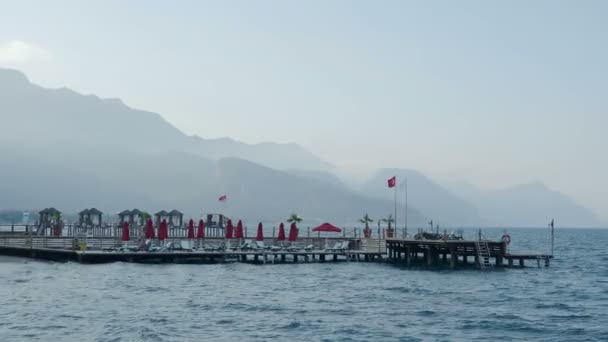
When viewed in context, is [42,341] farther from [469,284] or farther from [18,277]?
[469,284]

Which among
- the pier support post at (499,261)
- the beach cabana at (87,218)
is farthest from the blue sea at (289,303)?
the beach cabana at (87,218)

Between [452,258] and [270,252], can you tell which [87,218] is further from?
[452,258]

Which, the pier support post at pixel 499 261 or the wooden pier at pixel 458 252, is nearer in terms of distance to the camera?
the wooden pier at pixel 458 252

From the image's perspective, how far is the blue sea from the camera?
3225cm

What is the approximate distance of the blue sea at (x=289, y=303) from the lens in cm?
3225

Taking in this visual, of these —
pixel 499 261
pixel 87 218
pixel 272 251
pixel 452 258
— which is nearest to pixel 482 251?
pixel 452 258

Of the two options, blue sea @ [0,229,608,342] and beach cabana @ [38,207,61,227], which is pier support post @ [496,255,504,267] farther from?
beach cabana @ [38,207,61,227]

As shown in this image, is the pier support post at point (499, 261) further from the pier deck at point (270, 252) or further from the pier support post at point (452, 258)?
the pier support post at point (452, 258)

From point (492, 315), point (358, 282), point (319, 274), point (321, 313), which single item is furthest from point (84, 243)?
point (492, 315)

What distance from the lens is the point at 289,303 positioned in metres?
41.0

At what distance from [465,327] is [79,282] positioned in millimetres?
24595

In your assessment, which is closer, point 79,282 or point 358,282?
point 79,282

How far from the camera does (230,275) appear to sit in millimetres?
53250

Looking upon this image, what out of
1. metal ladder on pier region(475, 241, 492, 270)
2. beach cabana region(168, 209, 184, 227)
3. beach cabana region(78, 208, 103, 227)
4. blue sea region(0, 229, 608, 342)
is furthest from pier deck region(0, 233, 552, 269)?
beach cabana region(168, 209, 184, 227)
